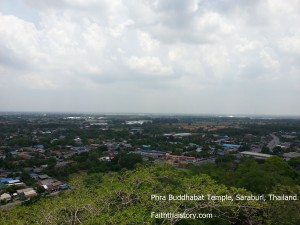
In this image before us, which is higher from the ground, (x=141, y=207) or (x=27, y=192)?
(x=141, y=207)

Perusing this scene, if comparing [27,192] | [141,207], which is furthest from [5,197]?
[141,207]

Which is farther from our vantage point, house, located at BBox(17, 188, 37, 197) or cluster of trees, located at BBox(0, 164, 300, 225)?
house, located at BBox(17, 188, 37, 197)

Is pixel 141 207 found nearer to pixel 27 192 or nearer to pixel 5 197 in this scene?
pixel 5 197

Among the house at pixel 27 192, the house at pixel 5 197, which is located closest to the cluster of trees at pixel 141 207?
the house at pixel 5 197

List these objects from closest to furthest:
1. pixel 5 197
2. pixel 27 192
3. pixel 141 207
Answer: pixel 141 207, pixel 5 197, pixel 27 192

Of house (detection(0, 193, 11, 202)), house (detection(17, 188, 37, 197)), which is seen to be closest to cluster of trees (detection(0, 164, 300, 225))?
house (detection(0, 193, 11, 202))

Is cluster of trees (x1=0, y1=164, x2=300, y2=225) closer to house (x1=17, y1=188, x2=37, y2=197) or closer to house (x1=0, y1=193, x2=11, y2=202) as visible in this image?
house (x1=0, y1=193, x2=11, y2=202)

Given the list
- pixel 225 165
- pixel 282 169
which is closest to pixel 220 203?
pixel 282 169

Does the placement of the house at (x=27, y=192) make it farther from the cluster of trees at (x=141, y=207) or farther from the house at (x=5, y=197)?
the cluster of trees at (x=141, y=207)

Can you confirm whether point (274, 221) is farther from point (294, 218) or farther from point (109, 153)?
point (109, 153)
